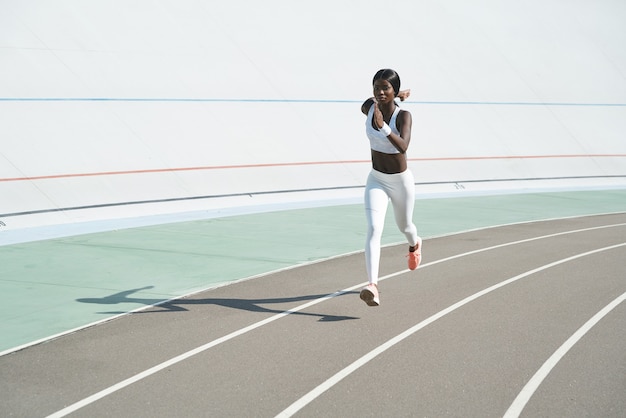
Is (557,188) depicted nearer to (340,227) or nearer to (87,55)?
(340,227)

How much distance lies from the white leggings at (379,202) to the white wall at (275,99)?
821cm

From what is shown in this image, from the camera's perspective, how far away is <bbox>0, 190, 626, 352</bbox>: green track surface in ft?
29.3

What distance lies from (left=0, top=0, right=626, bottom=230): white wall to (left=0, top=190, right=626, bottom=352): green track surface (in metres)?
2.17

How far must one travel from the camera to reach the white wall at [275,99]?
17.4m

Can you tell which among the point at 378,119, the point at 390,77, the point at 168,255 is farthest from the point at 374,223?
the point at 168,255

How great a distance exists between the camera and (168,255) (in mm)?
12375

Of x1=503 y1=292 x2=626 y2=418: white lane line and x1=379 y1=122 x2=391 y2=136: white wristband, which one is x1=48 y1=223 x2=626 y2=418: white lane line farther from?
x1=503 y1=292 x2=626 y2=418: white lane line

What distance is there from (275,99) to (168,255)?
10159 mm

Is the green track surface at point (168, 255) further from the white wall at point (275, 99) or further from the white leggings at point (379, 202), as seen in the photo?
the white wall at point (275, 99)

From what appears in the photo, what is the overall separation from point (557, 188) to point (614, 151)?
14.7 feet

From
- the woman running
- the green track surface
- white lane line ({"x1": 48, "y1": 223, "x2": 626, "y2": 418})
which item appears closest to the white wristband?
the woman running

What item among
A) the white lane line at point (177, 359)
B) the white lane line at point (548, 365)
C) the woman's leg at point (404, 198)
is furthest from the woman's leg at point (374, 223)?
the white lane line at point (548, 365)

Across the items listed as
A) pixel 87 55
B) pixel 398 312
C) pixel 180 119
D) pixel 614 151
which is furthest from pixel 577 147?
pixel 398 312

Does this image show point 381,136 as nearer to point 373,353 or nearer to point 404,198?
point 404,198
